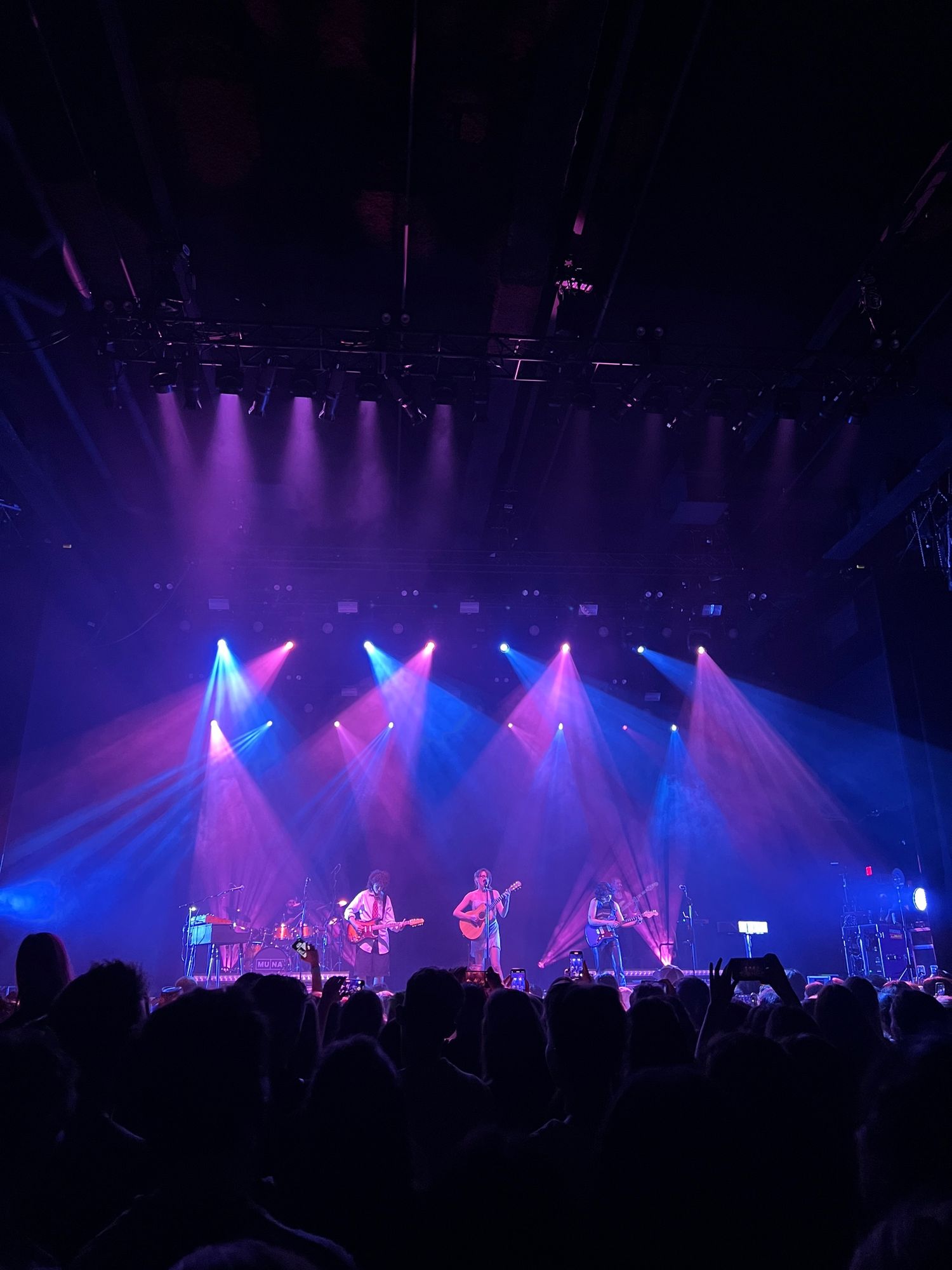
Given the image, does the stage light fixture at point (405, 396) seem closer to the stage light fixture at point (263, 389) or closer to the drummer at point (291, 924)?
the stage light fixture at point (263, 389)

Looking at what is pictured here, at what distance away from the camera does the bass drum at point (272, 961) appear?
1412cm

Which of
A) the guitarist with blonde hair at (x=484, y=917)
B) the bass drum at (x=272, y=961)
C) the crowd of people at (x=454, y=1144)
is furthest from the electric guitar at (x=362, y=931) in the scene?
the crowd of people at (x=454, y=1144)

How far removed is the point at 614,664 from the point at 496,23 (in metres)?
12.4

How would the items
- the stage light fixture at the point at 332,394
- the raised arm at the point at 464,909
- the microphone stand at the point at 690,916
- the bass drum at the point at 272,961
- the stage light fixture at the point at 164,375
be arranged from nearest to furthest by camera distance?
1. the stage light fixture at the point at 164,375
2. the stage light fixture at the point at 332,394
3. the raised arm at the point at 464,909
4. the bass drum at the point at 272,961
5. the microphone stand at the point at 690,916

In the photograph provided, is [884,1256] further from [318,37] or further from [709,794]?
[709,794]

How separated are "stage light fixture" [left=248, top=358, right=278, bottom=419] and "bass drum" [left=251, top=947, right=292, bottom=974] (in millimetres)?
8899

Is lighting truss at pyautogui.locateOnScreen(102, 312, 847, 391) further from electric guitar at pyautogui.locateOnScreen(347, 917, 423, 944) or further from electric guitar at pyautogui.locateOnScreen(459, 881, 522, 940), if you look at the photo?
electric guitar at pyautogui.locateOnScreen(459, 881, 522, 940)

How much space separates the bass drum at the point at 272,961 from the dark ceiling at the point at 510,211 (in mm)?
7750

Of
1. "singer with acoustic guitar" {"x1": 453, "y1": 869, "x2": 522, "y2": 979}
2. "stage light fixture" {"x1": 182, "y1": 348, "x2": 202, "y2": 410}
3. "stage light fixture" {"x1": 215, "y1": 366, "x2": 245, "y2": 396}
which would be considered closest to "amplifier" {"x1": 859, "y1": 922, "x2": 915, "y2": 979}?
"singer with acoustic guitar" {"x1": 453, "y1": 869, "x2": 522, "y2": 979}

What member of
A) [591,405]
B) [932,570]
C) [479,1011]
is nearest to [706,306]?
[591,405]

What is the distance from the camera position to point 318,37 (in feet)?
20.3

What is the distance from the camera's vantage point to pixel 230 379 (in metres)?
8.84

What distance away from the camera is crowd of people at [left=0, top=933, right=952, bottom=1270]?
1.28m

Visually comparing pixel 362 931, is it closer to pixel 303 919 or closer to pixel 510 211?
pixel 303 919
